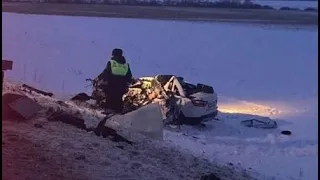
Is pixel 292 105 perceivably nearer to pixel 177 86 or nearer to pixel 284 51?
pixel 177 86

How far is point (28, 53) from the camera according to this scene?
21297 millimetres

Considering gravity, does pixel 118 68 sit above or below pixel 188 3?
above

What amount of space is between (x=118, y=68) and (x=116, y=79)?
25cm

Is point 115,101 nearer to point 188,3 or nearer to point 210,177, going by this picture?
point 210,177

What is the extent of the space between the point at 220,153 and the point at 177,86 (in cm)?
262

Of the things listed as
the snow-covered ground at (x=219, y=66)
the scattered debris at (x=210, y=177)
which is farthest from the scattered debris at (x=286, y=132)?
the scattered debris at (x=210, y=177)

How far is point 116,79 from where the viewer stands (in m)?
12.4

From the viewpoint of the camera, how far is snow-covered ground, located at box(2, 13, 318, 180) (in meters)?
10.9

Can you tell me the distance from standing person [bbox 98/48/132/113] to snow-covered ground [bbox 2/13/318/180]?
4.33 ft

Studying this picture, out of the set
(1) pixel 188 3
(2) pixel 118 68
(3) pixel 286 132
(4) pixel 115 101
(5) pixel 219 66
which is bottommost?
(5) pixel 219 66

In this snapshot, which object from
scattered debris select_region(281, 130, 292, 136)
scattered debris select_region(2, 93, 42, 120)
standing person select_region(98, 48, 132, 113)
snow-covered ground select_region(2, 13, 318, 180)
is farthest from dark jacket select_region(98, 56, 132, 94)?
scattered debris select_region(2, 93, 42, 120)

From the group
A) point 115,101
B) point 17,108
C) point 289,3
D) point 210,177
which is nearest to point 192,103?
point 115,101

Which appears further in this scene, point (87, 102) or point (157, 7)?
point (157, 7)

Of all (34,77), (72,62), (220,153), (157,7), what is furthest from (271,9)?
(220,153)
